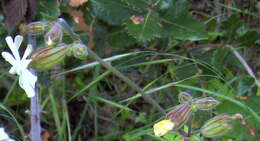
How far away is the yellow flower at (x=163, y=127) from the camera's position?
0.93 meters

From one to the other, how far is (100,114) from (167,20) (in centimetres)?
Answer: 64

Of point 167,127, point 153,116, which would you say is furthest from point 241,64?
point 167,127

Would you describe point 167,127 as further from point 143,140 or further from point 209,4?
point 209,4

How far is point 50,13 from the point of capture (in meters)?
1.25

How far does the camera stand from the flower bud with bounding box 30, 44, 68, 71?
3.26ft

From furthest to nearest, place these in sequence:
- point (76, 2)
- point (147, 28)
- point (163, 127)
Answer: point (76, 2)
point (147, 28)
point (163, 127)

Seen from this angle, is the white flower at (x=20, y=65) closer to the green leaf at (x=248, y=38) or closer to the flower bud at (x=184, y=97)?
the flower bud at (x=184, y=97)

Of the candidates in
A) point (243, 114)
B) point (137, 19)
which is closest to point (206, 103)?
point (243, 114)

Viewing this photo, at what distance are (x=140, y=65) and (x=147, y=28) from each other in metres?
0.22

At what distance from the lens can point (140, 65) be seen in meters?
1.41

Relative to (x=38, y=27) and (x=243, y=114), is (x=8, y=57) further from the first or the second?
(x=243, y=114)

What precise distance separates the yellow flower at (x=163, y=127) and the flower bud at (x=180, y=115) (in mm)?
14

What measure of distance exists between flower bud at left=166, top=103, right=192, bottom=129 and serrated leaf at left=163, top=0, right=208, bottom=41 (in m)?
0.34

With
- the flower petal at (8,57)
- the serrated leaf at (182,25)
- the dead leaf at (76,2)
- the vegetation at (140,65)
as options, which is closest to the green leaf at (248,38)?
the vegetation at (140,65)
